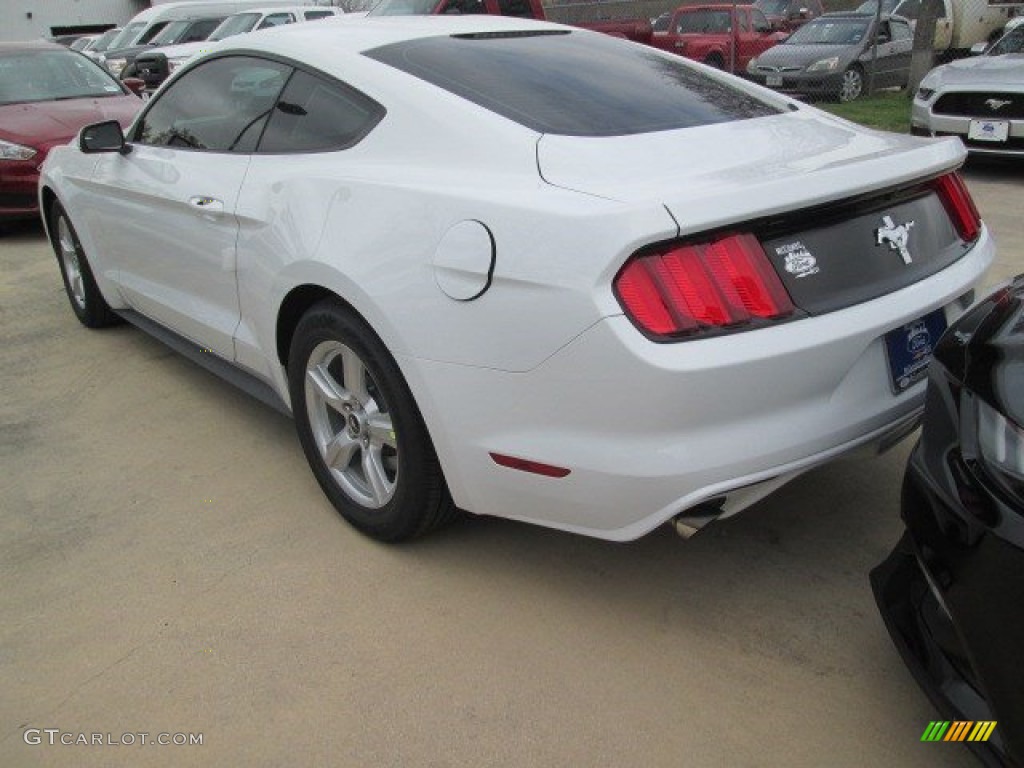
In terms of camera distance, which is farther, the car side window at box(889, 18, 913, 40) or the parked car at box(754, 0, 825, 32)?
the parked car at box(754, 0, 825, 32)

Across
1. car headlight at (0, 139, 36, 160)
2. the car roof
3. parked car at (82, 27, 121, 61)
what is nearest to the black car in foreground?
the car roof

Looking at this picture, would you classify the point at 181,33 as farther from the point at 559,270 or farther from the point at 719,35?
the point at 559,270

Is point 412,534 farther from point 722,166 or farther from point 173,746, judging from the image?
point 722,166

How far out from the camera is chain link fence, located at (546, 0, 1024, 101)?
13359mm

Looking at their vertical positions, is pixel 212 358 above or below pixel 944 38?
above

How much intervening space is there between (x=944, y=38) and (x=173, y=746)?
777 inches

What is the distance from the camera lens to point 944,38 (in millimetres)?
17953

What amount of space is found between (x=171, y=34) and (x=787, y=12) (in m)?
12.2

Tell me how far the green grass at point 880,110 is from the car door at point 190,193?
857 cm

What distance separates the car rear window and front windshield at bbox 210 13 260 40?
47.5 ft

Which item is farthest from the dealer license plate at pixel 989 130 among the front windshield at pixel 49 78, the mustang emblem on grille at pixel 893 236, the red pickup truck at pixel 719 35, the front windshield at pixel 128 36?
the front windshield at pixel 128 36

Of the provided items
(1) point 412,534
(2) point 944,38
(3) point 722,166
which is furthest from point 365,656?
(2) point 944,38

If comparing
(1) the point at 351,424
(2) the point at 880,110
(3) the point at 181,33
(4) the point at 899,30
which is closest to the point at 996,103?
(2) the point at 880,110

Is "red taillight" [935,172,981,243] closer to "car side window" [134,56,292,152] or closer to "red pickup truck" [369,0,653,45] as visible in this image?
"car side window" [134,56,292,152]
